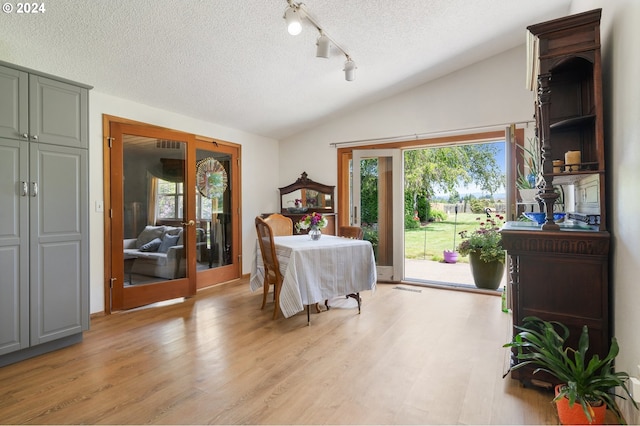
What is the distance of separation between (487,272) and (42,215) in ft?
15.3

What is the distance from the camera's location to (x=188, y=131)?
4066 mm

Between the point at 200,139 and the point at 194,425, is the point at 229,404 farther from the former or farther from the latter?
the point at 200,139

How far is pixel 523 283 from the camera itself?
190 centimetres

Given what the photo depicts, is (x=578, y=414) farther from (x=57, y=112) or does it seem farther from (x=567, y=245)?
(x=57, y=112)

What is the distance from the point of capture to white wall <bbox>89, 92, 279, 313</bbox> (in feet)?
10.3

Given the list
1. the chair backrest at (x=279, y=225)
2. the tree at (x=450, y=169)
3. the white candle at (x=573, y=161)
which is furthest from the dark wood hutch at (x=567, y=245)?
the tree at (x=450, y=169)

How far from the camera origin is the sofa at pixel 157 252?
349 centimetres

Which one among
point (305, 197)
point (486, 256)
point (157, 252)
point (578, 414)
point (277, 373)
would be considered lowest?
point (277, 373)

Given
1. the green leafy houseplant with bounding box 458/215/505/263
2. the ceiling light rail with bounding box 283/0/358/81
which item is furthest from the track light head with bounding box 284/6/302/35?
the green leafy houseplant with bounding box 458/215/505/263

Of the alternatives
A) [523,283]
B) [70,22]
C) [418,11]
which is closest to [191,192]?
[70,22]

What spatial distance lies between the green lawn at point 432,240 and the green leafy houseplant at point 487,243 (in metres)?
1.79

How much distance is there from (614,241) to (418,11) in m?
2.33

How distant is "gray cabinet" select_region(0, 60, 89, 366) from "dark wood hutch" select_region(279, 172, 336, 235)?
9.46 ft

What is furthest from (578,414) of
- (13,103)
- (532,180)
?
(13,103)
